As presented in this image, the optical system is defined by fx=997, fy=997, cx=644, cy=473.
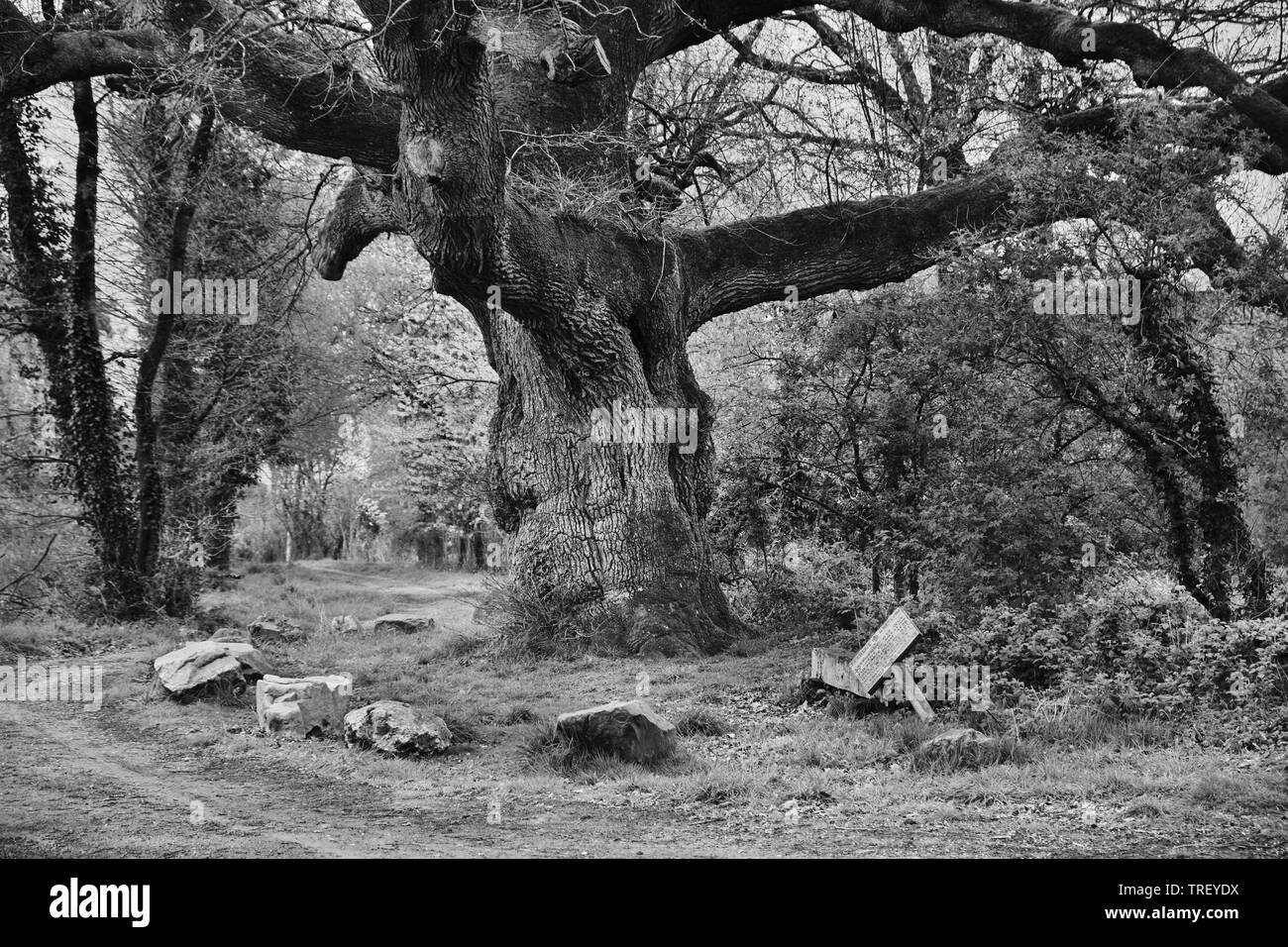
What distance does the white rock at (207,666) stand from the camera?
985 centimetres

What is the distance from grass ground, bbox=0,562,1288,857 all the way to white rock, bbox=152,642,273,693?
0.28 metres

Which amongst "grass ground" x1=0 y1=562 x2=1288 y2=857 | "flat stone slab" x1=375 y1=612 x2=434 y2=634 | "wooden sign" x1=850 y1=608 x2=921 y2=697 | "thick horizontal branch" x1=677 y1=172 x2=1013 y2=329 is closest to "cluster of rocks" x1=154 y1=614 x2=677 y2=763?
"grass ground" x1=0 y1=562 x2=1288 y2=857

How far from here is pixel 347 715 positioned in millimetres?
8320

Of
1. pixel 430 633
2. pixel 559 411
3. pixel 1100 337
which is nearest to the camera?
pixel 1100 337

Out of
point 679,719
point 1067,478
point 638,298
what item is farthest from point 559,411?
point 1067,478

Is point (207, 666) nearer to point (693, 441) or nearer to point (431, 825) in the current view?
point (431, 825)

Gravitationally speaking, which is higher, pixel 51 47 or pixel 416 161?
pixel 51 47

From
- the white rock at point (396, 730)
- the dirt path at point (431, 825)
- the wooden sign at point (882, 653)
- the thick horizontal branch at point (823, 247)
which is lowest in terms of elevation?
the dirt path at point (431, 825)

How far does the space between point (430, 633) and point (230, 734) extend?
5719 mm

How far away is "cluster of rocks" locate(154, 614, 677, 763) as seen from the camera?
7344mm

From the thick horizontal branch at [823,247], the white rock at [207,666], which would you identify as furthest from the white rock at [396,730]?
the thick horizontal branch at [823,247]

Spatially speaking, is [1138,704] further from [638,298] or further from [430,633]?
[430,633]

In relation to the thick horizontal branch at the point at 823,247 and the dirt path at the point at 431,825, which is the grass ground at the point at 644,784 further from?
the thick horizontal branch at the point at 823,247

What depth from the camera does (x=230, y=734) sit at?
863 cm
